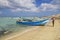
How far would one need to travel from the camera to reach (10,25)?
1.84 metres

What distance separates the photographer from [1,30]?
1.83m

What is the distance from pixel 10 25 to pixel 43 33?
1.74 feet

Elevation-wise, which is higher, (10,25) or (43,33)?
(10,25)

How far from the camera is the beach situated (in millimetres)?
1863

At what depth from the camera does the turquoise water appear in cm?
183

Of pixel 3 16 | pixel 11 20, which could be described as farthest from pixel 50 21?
pixel 3 16

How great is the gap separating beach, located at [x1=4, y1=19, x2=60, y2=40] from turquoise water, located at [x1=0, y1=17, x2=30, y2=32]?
Answer: 111 millimetres

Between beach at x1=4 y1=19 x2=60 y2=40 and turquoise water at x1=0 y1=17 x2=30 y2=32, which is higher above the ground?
turquoise water at x1=0 y1=17 x2=30 y2=32

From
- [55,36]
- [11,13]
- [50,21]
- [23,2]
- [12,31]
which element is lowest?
[55,36]

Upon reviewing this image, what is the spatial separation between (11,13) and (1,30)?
302mm

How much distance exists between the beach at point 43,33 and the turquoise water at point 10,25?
0.36 feet

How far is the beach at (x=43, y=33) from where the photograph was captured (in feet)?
6.11

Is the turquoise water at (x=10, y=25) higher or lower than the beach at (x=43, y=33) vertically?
higher

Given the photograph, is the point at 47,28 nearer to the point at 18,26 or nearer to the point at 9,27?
the point at 18,26
